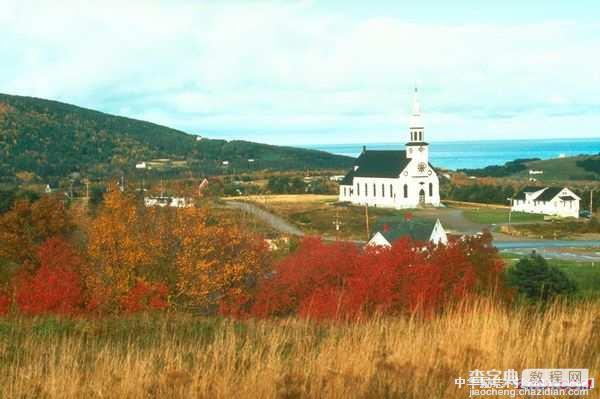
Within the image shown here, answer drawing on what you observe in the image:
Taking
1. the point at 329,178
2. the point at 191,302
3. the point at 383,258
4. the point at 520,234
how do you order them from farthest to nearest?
the point at 329,178
the point at 520,234
the point at 191,302
the point at 383,258

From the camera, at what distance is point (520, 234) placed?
216 feet

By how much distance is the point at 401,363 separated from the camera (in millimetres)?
6938

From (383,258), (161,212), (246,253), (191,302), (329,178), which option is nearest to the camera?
(383,258)

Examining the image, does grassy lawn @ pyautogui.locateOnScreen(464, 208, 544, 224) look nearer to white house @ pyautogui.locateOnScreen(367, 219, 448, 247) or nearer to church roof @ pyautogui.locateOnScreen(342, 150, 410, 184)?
church roof @ pyautogui.locateOnScreen(342, 150, 410, 184)

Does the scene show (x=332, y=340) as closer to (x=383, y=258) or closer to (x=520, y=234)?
(x=383, y=258)

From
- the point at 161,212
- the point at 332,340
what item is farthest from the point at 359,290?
the point at 161,212

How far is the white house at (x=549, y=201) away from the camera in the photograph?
80375mm

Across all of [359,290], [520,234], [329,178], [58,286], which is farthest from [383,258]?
[329,178]

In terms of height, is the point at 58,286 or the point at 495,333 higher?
the point at 495,333

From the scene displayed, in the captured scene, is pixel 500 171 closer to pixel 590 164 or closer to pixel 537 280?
pixel 590 164

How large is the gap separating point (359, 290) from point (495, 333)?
48.8 feet

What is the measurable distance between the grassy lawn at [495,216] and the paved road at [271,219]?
19.2 meters

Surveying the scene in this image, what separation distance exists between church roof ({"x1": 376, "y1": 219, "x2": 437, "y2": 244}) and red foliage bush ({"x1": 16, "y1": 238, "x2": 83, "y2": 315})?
1716 centimetres

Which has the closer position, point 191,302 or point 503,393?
point 503,393
